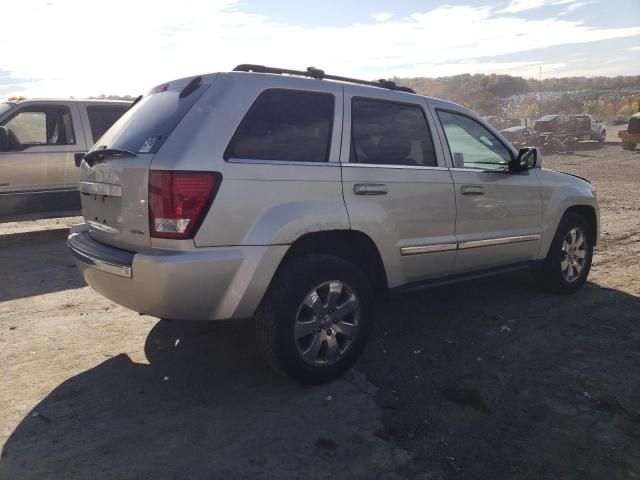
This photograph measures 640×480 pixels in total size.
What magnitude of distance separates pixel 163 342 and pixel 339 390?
153cm

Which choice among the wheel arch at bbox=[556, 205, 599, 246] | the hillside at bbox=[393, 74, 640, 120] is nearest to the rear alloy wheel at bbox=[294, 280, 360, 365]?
the wheel arch at bbox=[556, 205, 599, 246]

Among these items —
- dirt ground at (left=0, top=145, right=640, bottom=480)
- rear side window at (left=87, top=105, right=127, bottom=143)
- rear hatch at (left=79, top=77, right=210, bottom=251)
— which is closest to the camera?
dirt ground at (left=0, top=145, right=640, bottom=480)

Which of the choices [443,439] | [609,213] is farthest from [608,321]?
[609,213]

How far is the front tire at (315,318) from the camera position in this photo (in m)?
3.18

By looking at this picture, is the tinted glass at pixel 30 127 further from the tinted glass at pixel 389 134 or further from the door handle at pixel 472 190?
the door handle at pixel 472 190

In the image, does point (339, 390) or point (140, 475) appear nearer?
point (140, 475)

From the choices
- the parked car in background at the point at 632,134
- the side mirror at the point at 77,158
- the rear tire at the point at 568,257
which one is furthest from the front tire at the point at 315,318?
the parked car in background at the point at 632,134

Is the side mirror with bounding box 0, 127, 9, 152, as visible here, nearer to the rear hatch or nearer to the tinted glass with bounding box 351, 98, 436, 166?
the rear hatch

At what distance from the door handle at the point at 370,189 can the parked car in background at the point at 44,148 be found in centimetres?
591

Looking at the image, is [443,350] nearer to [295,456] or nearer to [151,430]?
[295,456]

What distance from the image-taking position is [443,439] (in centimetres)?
285

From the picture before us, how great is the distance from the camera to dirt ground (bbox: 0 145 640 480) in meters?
2.65

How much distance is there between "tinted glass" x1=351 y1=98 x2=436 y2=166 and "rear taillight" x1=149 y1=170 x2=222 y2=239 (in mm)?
1115

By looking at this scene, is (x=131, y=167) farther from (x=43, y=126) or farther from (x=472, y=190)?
(x=43, y=126)
